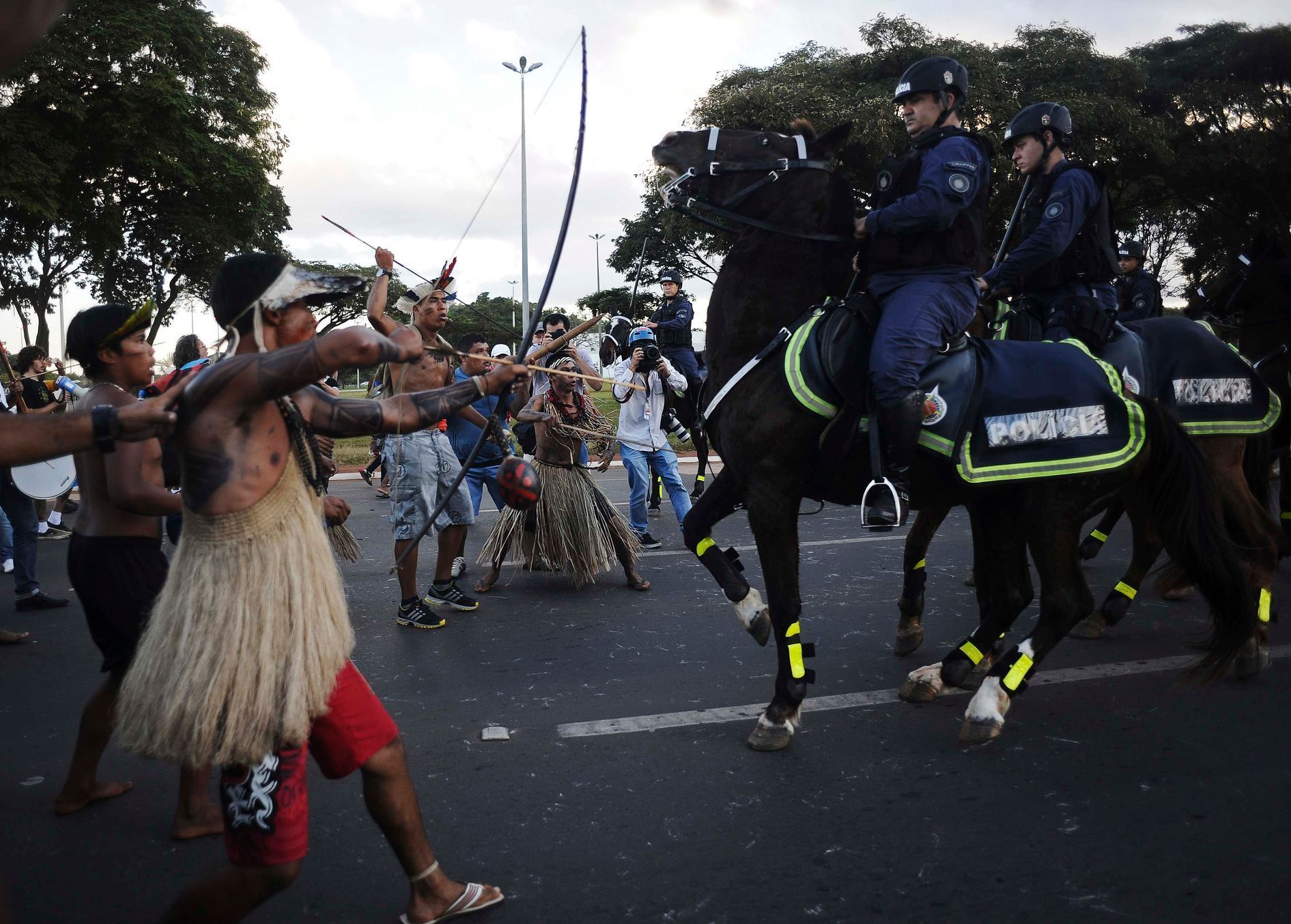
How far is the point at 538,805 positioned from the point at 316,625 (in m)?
1.43

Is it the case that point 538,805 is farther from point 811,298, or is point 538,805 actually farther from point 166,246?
point 166,246

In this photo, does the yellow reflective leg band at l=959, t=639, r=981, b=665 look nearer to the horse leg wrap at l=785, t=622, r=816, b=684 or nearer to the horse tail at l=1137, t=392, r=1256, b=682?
the horse leg wrap at l=785, t=622, r=816, b=684

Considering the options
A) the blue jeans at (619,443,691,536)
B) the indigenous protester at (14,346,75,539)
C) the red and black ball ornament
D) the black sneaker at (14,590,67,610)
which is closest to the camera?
the red and black ball ornament

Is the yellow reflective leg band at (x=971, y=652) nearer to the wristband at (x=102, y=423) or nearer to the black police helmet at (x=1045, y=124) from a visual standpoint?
the black police helmet at (x=1045, y=124)

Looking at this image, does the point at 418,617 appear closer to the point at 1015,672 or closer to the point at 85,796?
the point at 85,796

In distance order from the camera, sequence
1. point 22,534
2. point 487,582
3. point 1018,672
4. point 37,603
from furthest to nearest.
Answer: point 487,582
point 22,534
point 37,603
point 1018,672

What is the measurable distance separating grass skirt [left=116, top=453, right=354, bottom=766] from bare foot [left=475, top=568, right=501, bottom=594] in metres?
4.74

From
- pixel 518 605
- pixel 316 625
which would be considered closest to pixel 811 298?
pixel 316 625

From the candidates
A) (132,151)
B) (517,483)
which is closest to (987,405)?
(517,483)

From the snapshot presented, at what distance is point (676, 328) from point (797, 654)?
25.0 ft

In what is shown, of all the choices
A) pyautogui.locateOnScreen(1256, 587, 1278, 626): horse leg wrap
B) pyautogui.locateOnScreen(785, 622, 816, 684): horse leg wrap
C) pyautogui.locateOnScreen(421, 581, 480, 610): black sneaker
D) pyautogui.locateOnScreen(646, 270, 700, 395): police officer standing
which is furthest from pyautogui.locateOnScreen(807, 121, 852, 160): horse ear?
pyautogui.locateOnScreen(646, 270, 700, 395): police officer standing

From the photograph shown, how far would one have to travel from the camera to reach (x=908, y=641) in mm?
5375

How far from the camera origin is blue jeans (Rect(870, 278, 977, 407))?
164 inches

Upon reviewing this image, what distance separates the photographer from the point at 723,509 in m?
4.65
